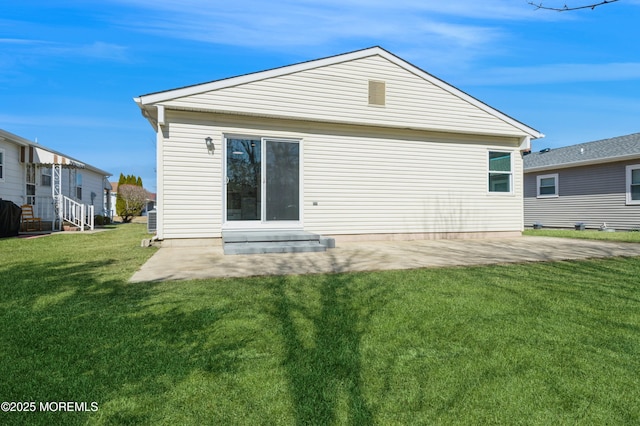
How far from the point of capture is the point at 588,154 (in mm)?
16688

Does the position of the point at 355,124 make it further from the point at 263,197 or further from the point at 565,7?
the point at 565,7

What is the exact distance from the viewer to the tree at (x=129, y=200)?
23.6 m

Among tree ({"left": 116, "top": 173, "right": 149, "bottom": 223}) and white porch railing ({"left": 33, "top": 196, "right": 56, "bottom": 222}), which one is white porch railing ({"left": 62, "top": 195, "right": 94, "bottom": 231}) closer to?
white porch railing ({"left": 33, "top": 196, "right": 56, "bottom": 222})

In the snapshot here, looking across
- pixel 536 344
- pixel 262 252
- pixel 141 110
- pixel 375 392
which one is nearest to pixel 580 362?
pixel 536 344

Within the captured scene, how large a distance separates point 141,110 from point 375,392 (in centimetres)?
807

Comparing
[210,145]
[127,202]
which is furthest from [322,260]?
[127,202]

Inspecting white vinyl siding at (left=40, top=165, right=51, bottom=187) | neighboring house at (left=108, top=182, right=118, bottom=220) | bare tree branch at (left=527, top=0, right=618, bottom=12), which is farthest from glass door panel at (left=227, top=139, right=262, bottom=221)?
neighboring house at (left=108, top=182, right=118, bottom=220)

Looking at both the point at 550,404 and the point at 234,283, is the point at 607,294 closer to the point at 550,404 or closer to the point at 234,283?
the point at 550,404

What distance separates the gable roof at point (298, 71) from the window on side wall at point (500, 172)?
2.82 ft

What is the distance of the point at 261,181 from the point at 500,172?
702cm

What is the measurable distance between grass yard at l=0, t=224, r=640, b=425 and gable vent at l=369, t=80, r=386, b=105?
623 centimetres

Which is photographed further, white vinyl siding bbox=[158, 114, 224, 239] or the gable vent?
the gable vent

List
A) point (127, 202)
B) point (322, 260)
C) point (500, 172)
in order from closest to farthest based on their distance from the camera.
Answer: point (322, 260)
point (500, 172)
point (127, 202)

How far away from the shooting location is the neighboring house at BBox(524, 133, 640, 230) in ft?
48.9
